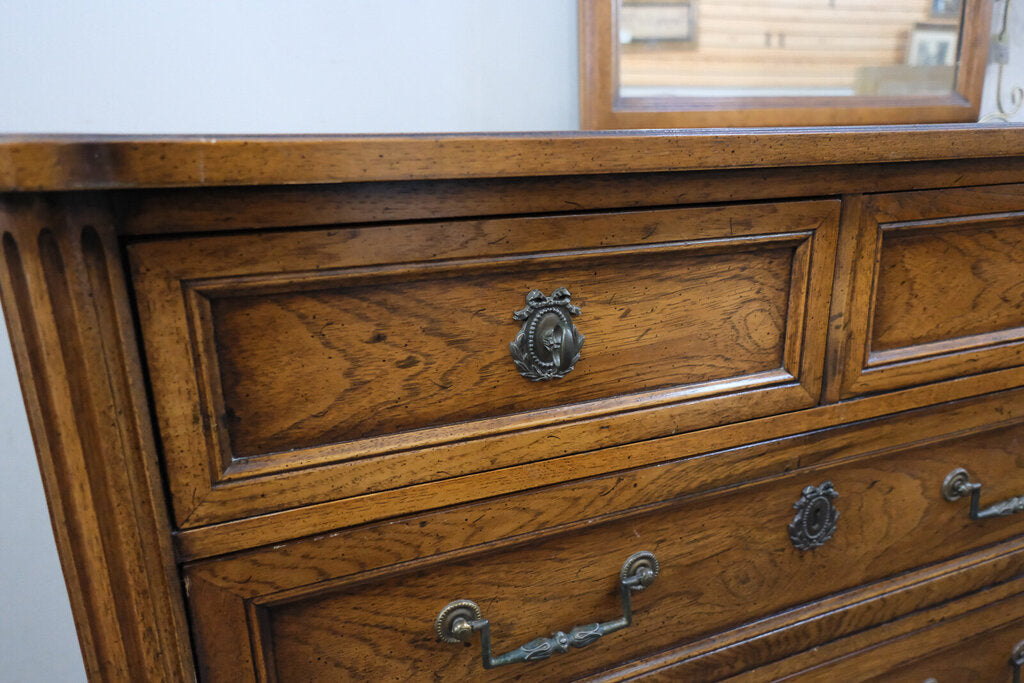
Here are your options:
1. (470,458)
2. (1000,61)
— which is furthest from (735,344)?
(1000,61)

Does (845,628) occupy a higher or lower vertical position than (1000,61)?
lower

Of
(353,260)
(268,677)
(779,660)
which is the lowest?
(779,660)

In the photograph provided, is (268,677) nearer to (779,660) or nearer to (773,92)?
(779,660)

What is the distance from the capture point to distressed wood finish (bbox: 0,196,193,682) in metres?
0.33

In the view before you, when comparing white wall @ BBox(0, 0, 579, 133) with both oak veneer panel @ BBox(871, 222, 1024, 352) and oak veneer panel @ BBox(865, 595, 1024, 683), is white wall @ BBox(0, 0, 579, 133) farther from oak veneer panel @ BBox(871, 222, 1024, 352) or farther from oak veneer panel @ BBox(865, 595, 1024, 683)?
oak veneer panel @ BBox(865, 595, 1024, 683)

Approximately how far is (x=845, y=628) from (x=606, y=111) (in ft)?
2.01

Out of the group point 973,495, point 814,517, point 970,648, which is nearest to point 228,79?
point 814,517

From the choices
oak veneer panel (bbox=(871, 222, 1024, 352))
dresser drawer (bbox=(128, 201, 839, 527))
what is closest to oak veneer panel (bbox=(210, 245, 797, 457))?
dresser drawer (bbox=(128, 201, 839, 527))

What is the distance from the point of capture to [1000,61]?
97 cm

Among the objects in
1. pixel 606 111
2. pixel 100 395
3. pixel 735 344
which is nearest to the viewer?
pixel 100 395

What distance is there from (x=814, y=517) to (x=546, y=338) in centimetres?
32

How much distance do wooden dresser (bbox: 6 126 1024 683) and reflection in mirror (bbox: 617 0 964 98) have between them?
0.37m

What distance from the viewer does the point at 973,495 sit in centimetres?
65

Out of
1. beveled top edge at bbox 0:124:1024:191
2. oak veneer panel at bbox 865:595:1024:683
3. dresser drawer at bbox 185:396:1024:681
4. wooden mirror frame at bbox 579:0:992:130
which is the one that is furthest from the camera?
wooden mirror frame at bbox 579:0:992:130
